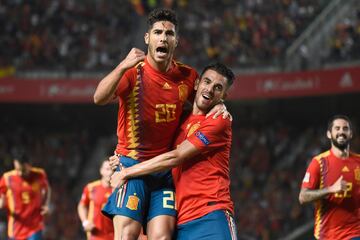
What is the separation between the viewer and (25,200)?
40.5 ft

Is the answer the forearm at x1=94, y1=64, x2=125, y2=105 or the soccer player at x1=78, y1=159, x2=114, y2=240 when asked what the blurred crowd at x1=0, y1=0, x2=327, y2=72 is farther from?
the forearm at x1=94, y1=64, x2=125, y2=105

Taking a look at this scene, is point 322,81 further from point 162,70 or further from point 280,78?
point 162,70

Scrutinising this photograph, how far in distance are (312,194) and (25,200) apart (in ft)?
18.2

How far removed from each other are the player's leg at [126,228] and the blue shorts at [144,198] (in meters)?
0.04

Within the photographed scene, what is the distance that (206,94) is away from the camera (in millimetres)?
6512

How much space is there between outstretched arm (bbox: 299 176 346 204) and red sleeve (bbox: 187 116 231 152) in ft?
6.71

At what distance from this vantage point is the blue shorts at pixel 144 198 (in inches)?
256

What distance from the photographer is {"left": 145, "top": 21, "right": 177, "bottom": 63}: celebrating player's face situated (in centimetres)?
663

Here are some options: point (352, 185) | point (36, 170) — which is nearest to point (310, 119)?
point (36, 170)

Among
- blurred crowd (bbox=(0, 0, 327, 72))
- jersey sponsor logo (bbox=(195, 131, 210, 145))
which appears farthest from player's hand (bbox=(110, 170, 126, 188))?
blurred crowd (bbox=(0, 0, 327, 72))

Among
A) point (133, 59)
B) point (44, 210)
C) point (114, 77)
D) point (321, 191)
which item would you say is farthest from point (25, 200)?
point (133, 59)

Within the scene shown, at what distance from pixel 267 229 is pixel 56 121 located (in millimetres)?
10666

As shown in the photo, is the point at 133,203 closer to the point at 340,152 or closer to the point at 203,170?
the point at 203,170

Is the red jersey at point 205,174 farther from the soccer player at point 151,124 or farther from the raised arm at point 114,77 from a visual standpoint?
the raised arm at point 114,77
